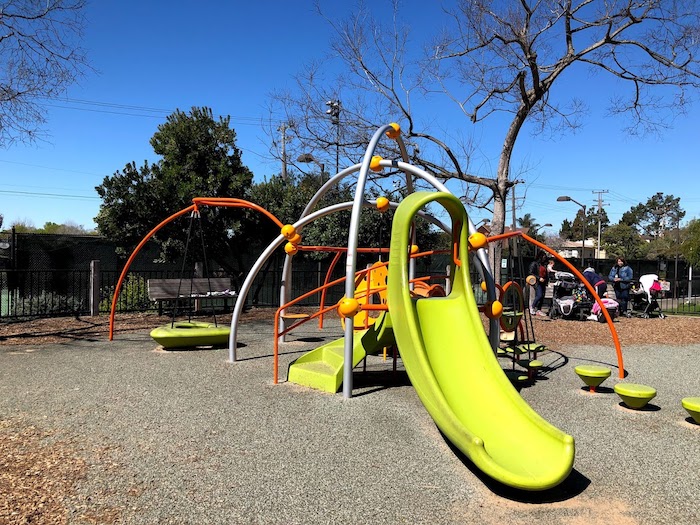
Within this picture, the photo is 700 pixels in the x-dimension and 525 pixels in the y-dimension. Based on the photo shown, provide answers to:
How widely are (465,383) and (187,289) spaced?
944 centimetres

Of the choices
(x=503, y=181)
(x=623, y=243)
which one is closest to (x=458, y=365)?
(x=503, y=181)

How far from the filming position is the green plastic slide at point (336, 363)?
5934 mm

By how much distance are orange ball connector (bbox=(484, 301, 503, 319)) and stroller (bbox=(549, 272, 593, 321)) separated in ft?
27.5

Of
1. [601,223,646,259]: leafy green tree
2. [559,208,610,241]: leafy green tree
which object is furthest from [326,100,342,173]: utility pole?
[559,208,610,241]: leafy green tree

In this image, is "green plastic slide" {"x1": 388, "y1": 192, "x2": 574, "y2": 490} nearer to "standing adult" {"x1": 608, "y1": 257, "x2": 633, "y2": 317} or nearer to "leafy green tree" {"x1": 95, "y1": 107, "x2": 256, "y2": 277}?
"leafy green tree" {"x1": 95, "y1": 107, "x2": 256, "y2": 277}

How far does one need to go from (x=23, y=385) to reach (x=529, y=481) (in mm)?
5616

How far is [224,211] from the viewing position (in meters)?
13.9

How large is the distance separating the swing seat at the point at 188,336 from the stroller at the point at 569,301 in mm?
8690

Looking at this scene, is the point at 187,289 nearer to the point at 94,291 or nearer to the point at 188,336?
the point at 94,291

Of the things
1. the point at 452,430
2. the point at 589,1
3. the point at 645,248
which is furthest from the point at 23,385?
the point at 645,248

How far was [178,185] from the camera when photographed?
43.0 feet

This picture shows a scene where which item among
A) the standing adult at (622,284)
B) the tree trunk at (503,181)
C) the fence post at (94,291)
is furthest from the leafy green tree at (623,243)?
the fence post at (94,291)

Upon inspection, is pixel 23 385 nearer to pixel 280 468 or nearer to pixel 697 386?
pixel 280 468

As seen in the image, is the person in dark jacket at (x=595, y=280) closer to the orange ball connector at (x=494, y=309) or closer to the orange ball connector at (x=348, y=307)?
the orange ball connector at (x=494, y=309)
